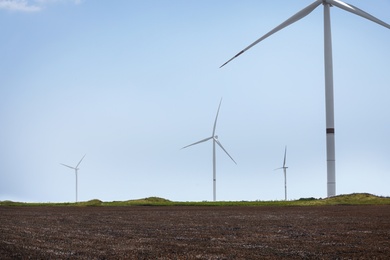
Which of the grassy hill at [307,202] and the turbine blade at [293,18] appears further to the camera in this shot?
the turbine blade at [293,18]

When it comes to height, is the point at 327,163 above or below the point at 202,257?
above

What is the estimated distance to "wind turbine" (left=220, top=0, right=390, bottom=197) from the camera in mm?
77375

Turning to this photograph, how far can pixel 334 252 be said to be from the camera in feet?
80.3

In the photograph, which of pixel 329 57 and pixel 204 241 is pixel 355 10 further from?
pixel 204 241

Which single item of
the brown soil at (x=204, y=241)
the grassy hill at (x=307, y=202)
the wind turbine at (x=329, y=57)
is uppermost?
the wind turbine at (x=329, y=57)

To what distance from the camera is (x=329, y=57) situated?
268 feet

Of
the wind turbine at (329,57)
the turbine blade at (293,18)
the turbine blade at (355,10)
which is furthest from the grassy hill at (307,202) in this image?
the turbine blade at (355,10)

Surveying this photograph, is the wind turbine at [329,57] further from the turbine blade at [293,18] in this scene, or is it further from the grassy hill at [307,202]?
the grassy hill at [307,202]

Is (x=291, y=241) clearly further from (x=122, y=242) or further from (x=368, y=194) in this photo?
(x=368, y=194)

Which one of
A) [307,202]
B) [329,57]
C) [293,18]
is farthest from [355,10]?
[307,202]

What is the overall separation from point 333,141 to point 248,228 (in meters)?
44.2

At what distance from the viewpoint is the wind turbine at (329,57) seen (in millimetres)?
77375

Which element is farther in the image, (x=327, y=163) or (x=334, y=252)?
(x=327, y=163)

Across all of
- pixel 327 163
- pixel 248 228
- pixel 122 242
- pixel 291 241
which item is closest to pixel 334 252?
pixel 291 241
